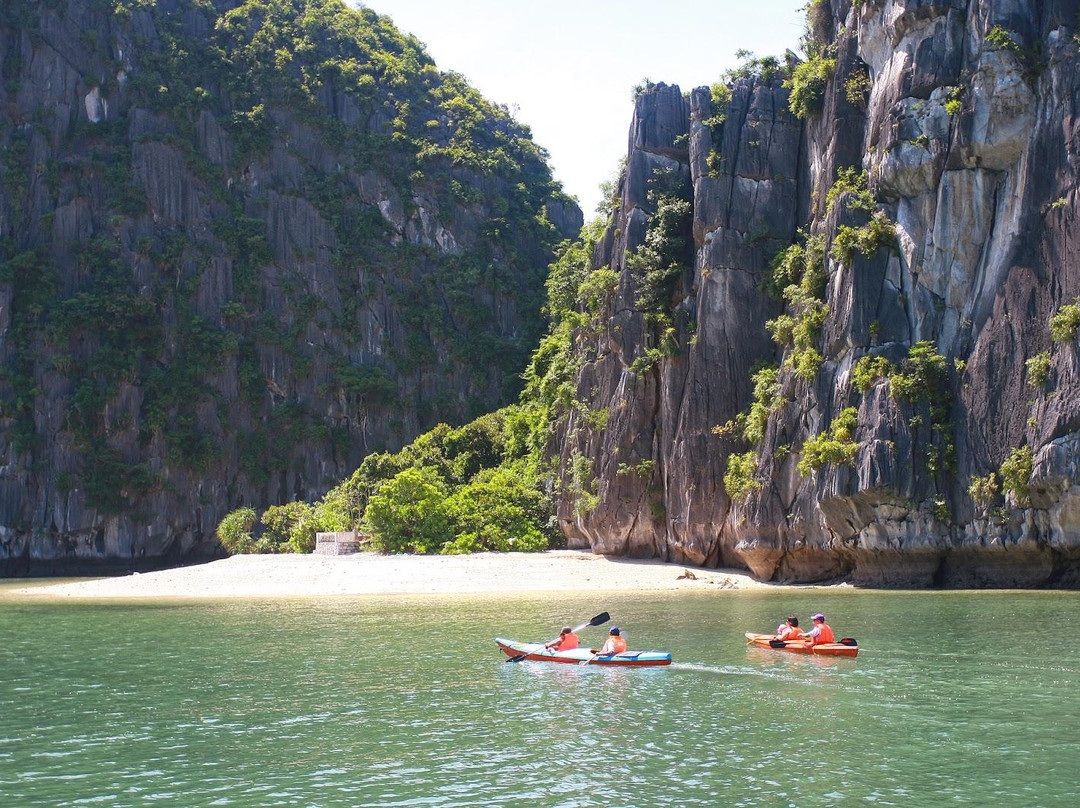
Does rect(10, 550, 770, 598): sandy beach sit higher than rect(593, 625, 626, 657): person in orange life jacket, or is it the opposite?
rect(10, 550, 770, 598): sandy beach

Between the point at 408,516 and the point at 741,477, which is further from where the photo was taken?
the point at 408,516

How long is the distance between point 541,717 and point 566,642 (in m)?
6.21

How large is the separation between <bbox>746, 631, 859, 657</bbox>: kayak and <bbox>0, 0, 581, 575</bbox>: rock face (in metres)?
61.6

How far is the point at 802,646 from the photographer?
23516 mm

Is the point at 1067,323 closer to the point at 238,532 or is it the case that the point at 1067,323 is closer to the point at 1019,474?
the point at 1019,474

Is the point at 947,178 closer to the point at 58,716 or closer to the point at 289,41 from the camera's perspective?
the point at 58,716

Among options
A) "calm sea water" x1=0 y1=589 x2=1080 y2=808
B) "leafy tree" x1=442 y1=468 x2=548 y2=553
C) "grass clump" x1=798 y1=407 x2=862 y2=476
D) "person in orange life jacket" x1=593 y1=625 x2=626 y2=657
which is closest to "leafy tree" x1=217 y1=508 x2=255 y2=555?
"leafy tree" x1=442 y1=468 x2=548 y2=553

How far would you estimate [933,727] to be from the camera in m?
16.2

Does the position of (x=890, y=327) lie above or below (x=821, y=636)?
above

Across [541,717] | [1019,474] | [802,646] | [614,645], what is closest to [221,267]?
[1019,474]

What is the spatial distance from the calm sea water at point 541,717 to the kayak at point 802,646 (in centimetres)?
32

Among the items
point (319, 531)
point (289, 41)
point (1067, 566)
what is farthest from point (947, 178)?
point (289, 41)

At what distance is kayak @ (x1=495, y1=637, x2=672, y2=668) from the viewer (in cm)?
2245

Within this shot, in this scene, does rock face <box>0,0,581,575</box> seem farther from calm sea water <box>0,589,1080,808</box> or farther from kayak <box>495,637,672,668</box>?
kayak <box>495,637,672,668</box>
